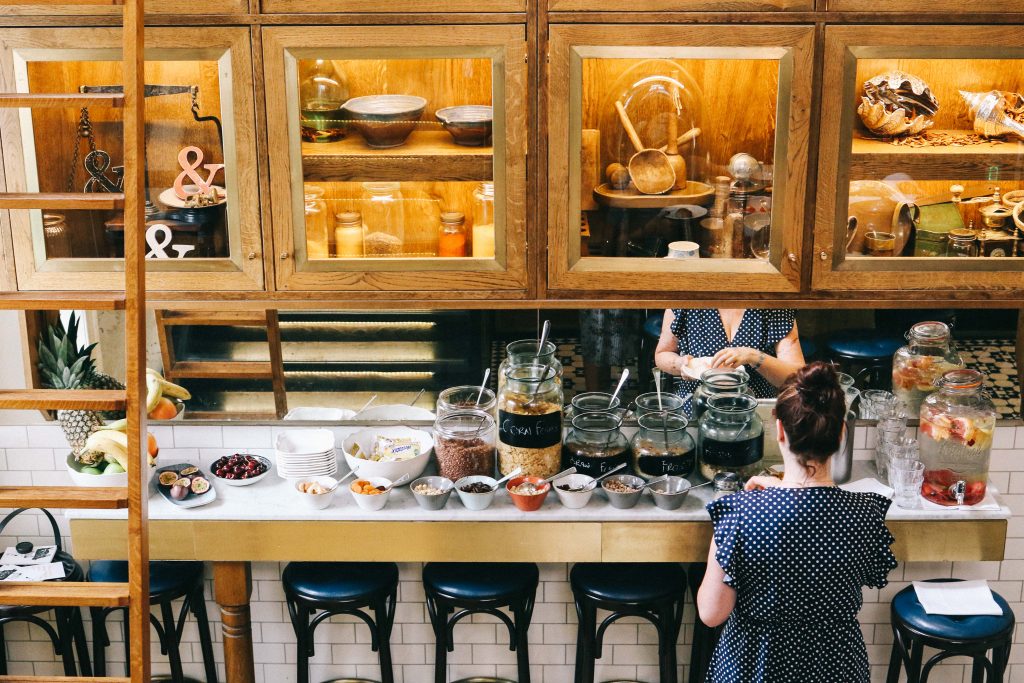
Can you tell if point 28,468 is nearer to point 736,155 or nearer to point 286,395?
point 286,395

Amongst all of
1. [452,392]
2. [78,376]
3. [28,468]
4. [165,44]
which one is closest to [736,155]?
[452,392]

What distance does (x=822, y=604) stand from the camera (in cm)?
276

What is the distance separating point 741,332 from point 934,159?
839 millimetres

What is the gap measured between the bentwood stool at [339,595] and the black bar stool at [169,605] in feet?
1.10

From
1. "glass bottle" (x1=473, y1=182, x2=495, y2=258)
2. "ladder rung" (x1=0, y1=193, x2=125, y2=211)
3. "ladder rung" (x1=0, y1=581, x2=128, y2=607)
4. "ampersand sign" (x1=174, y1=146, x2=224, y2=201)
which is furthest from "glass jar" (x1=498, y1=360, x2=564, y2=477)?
"ladder rung" (x1=0, y1=193, x2=125, y2=211)

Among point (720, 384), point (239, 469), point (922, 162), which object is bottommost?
point (239, 469)

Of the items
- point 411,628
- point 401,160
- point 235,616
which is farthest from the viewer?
point 411,628

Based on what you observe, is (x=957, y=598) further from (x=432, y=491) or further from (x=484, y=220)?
(x=484, y=220)

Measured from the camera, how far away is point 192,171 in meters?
3.27

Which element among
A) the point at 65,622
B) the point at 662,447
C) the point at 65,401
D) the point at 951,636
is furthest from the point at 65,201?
the point at 951,636

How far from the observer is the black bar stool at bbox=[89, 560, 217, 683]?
11.4ft

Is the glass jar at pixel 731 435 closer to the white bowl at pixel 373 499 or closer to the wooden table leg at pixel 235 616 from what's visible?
the white bowl at pixel 373 499

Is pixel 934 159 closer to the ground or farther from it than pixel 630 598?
farther from it

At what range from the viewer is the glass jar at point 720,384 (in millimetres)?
3520
